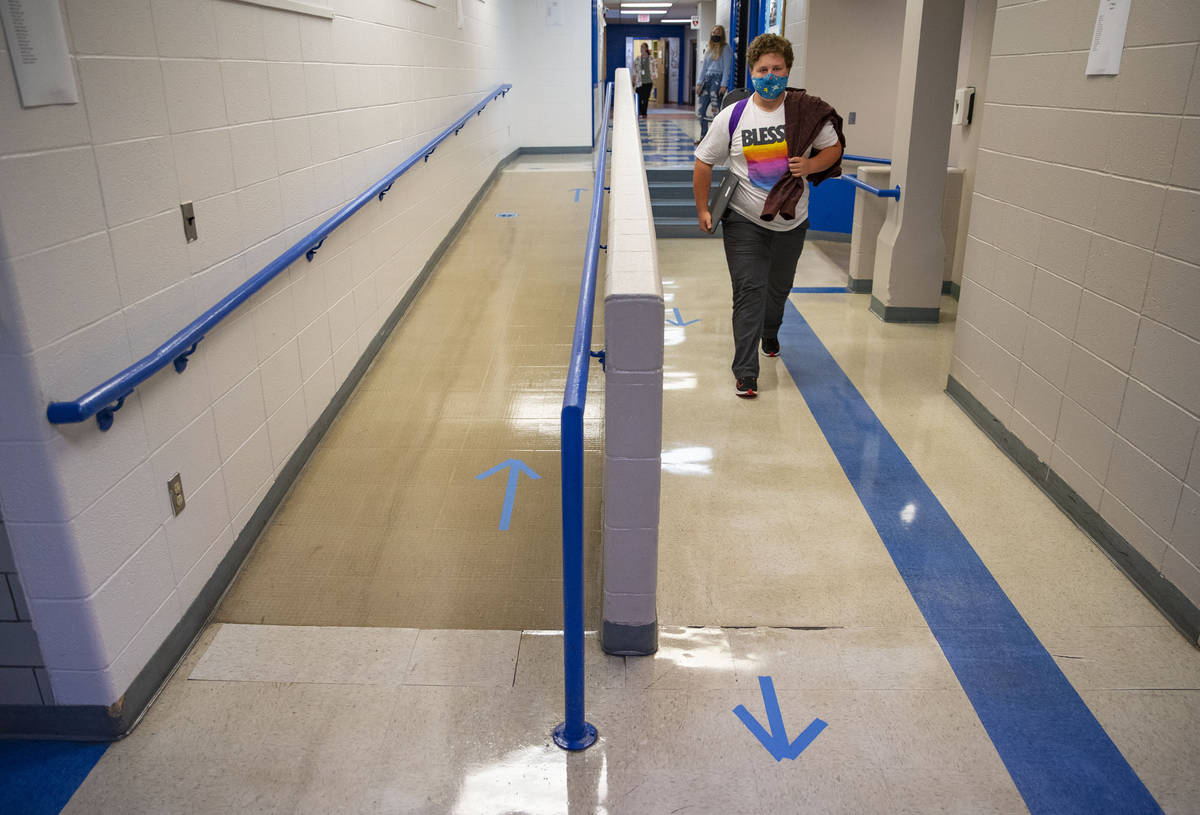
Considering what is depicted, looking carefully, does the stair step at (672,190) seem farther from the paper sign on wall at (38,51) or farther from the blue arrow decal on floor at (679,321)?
the paper sign on wall at (38,51)

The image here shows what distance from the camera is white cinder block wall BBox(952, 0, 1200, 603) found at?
2631mm

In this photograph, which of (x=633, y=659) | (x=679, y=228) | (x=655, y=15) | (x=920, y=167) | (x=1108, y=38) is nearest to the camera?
(x=633, y=659)

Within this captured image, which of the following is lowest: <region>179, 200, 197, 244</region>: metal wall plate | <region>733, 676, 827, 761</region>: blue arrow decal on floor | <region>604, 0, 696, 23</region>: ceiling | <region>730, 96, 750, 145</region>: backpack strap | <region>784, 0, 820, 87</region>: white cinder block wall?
<region>733, 676, 827, 761</region>: blue arrow decal on floor

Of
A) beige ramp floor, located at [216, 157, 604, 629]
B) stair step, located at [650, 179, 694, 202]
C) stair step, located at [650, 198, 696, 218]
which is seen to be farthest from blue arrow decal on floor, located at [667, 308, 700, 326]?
stair step, located at [650, 179, 694, 202]

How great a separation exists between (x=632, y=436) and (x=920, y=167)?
4231mm

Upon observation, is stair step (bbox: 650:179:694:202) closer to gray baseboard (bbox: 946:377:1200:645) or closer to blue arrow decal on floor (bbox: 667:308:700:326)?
blue arrow decal on floor (bbox: 667:308:700:326)

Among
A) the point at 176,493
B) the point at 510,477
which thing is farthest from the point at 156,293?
the point at 510,477

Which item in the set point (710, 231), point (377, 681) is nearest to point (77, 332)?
point (377, 681)

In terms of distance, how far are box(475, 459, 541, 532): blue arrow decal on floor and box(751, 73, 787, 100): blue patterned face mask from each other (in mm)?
2061

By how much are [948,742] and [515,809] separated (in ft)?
3.55

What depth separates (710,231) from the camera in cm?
440

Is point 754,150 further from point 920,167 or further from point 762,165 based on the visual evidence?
point 920,167

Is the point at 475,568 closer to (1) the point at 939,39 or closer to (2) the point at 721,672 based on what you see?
(2) the point at 721,672

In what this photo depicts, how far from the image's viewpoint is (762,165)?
163 inches
